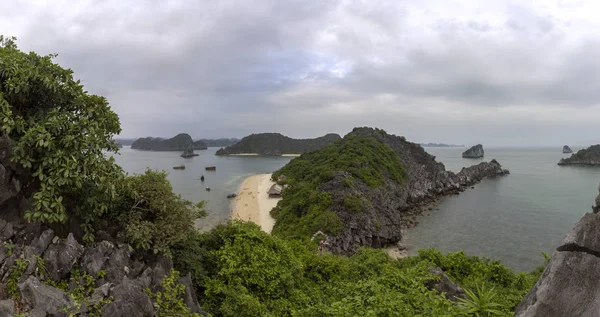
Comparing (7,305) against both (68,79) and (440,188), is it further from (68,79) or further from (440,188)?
(440,188)

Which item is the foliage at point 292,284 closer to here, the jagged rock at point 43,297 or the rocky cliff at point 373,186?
the jagged rock at point 43,297

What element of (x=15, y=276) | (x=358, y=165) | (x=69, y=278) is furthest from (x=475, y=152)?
(x=15, y=276)

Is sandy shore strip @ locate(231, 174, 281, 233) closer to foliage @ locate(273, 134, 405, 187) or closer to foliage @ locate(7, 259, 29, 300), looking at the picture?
foliage @ locate(273, 134, 405, 187)

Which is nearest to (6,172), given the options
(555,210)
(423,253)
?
(423,253)

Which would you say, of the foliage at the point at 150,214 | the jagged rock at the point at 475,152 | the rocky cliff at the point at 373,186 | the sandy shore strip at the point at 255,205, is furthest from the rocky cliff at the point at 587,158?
the foliage at the point at 150,214

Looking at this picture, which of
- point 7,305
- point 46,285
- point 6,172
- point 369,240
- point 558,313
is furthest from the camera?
point 369,240

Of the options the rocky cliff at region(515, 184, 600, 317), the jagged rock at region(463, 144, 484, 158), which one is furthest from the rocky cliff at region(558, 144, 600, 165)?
the rocky cliff at region(515, 184, 600, 317)
